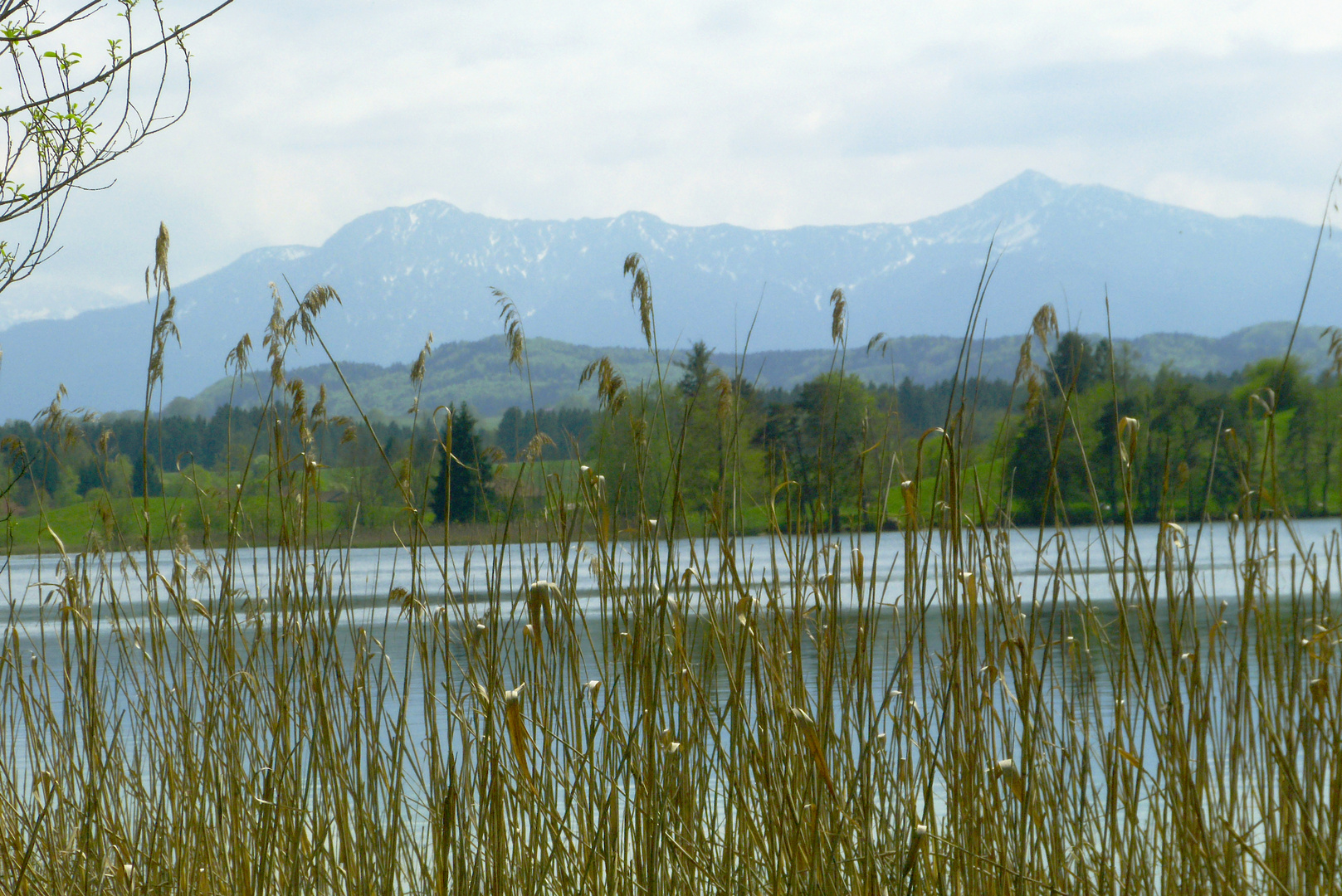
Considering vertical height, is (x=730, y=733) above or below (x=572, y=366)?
below

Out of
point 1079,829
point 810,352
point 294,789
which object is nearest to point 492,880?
point 294,789

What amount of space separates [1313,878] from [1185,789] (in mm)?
248

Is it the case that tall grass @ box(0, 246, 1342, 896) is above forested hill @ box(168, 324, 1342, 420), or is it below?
below

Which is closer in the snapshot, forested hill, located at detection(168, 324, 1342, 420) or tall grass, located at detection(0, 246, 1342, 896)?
tall grass, located at detection(0, 246, 1342, 896)

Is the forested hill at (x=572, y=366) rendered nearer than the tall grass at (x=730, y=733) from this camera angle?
No

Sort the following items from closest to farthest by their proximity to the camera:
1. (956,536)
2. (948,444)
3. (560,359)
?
(948,444) < (956,536) < (560,359)

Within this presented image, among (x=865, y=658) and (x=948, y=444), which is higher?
(x=948, y=444)

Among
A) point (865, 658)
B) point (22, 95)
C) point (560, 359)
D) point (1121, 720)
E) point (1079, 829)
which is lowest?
point (1079, 829)

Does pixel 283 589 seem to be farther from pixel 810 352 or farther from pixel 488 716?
pixel 810 352

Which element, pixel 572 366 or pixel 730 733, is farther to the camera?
pixel 572 366

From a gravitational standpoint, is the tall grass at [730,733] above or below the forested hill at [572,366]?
below

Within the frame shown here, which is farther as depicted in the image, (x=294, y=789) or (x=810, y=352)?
(x=810, y=352)

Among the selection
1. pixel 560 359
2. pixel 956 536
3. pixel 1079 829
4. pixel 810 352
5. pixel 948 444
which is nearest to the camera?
pixel 948 444

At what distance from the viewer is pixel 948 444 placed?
1313 mm
